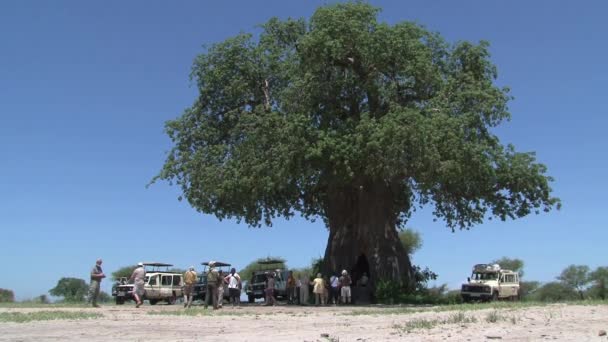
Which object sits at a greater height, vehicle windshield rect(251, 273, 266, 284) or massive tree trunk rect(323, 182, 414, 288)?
massive tree trunk rect(323, 182, 414, 288)

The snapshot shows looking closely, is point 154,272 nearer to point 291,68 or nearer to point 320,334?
point 291,68

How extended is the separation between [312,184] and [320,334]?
18086 mm

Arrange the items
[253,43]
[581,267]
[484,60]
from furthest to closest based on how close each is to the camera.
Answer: [581,267] → [253,43] → [484,60]

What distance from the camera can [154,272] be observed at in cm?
3706

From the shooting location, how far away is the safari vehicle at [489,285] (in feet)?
118

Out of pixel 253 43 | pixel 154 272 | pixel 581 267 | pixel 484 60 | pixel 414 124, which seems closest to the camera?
pixel 414 124

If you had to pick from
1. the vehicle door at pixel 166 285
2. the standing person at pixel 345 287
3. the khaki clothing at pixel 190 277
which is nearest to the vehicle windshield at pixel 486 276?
the standing person at pixel 345 287

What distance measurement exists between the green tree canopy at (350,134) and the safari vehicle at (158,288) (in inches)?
280

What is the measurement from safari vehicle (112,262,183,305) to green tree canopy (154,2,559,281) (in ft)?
23.3

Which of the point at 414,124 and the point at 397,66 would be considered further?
the point at 397,66

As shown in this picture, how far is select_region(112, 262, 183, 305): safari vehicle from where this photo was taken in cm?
3533

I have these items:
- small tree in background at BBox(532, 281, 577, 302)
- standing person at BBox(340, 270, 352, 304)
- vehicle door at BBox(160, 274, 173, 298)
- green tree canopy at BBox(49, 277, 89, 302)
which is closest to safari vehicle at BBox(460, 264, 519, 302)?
standing person at BBox(340, 270, 352, 304)

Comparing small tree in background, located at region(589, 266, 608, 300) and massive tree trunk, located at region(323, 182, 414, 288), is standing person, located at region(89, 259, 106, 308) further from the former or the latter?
small tree in background, located at region(589, 266, 608, 300)

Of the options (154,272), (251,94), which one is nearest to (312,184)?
(251,94)
